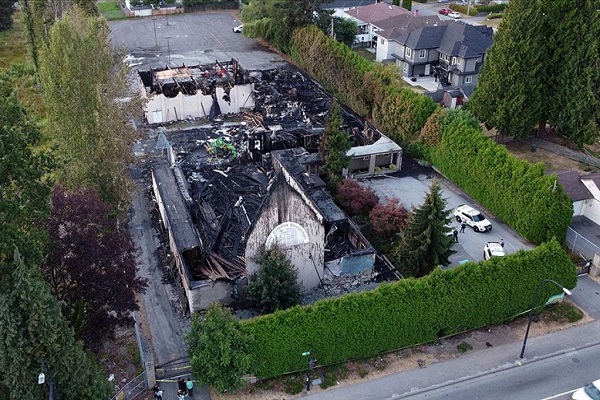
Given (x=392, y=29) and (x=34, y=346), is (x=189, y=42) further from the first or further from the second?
(x=34, y=346)

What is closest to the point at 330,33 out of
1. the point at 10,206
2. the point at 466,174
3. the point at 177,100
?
the point at 177,100

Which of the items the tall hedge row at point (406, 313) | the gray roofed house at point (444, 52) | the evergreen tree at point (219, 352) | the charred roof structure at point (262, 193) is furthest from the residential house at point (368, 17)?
the evergreen tree at point (219, 352)

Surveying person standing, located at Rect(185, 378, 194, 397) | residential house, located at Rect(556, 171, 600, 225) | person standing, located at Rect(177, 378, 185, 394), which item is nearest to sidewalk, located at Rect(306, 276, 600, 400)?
person standing, located at Rect(185, 378, 194, 397)

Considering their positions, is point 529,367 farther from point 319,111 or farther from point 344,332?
point 319,111

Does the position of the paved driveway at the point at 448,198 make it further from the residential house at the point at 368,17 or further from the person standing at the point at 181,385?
the residential house at the point at 368,17

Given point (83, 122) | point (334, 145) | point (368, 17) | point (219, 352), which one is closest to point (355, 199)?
point (334, 145)

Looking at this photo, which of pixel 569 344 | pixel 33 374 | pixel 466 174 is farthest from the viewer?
pixel 466 174
